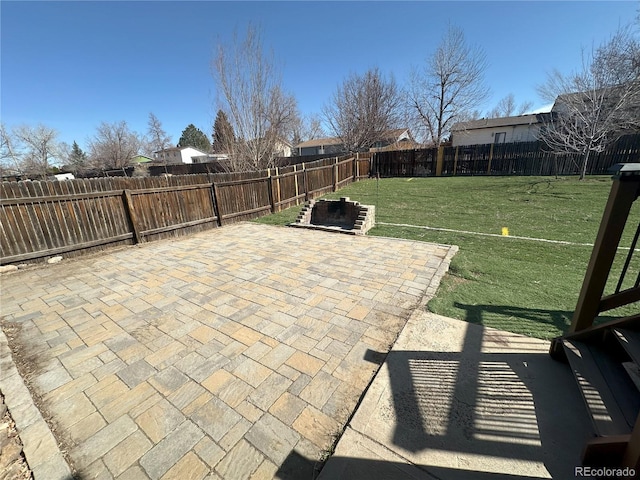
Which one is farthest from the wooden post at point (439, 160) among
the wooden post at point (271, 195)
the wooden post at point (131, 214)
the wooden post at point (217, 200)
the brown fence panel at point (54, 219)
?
the brown fence panel at point (54, 219)

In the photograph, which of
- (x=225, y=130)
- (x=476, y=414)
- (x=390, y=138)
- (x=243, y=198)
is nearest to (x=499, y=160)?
A: (x=390, y=138)

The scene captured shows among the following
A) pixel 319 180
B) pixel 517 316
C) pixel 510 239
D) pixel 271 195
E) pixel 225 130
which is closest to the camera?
pixel 517 316

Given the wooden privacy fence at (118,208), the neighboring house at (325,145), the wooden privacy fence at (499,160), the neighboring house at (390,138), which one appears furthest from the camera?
the neighboring house at (325,145)

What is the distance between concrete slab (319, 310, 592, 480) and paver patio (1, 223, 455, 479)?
204 mm

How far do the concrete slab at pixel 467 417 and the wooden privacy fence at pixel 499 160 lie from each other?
→ 12840 millimetres

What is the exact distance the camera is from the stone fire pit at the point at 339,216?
703cm

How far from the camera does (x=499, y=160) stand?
1667 cm

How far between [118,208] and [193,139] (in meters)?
67.5

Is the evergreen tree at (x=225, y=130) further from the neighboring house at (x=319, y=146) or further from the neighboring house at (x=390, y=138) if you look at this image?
the neighboring house at (x=319, y=146)

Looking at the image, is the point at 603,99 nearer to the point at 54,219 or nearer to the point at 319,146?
the point at 54,219

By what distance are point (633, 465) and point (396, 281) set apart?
2.84 m

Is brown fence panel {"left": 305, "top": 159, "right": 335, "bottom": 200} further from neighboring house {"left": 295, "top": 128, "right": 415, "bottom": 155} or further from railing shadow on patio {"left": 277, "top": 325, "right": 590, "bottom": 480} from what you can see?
neighboring house {"left": 295, "top": 128, "right": 415, "bottom": 155}

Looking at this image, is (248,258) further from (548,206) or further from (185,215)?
(548,206)

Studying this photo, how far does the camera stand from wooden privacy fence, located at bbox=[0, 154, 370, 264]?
16.3 feet
